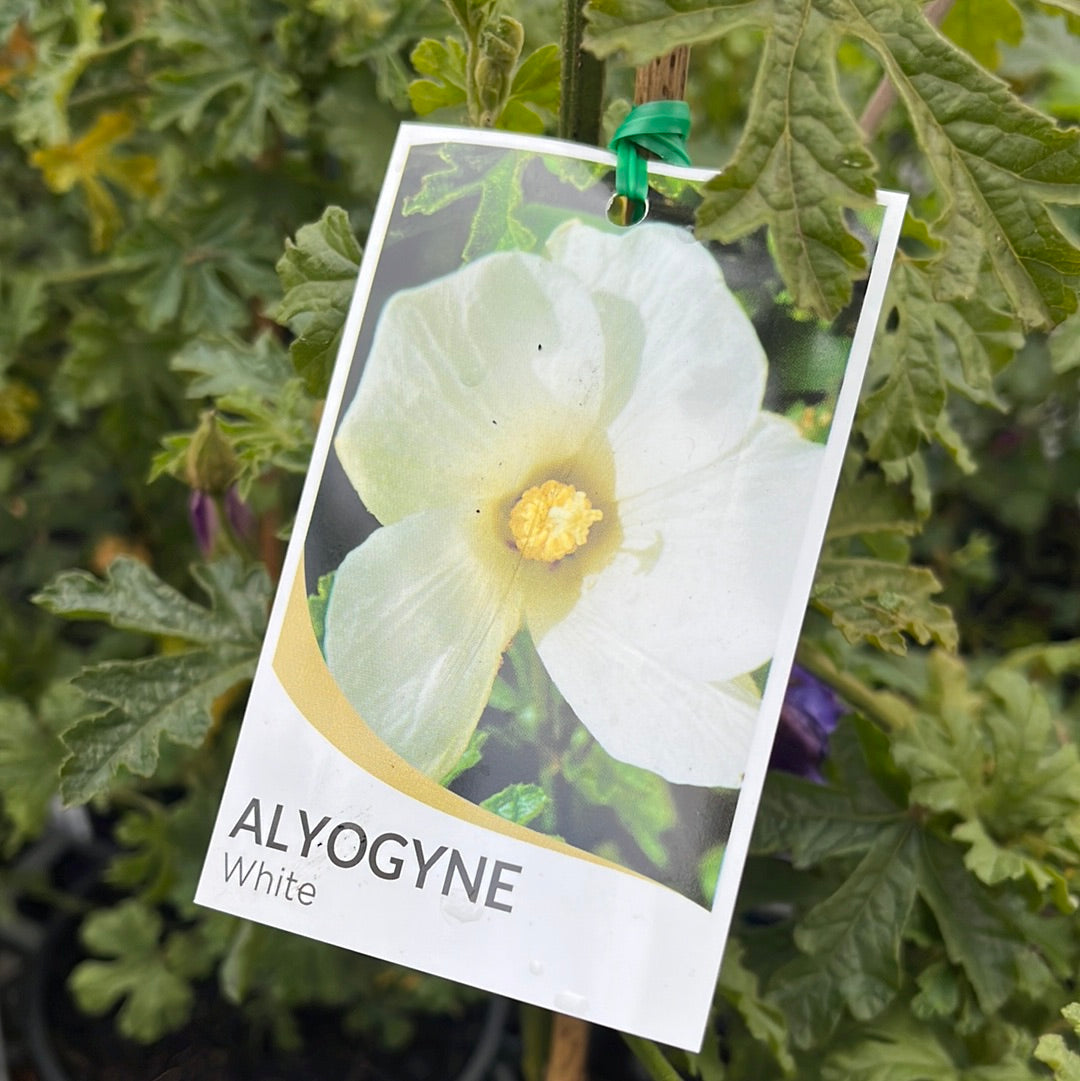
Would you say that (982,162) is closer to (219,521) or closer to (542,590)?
(542,590)

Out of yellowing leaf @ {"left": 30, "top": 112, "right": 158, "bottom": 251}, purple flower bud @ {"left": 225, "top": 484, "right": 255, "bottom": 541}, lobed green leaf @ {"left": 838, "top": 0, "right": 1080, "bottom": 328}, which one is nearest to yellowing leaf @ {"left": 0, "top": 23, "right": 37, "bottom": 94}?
yellowing leaf @ {"left": 30, "top": 112, "right": 158, "bottom": 251}

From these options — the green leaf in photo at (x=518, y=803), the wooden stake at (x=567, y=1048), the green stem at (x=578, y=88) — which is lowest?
the wooden stake at (x=567, y=1048)

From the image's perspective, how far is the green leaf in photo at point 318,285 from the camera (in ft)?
1.83

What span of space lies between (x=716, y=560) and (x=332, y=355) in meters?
0.30

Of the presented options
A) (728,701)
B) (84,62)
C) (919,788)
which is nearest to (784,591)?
(728,701)

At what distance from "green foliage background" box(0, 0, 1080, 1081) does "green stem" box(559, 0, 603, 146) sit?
29mm

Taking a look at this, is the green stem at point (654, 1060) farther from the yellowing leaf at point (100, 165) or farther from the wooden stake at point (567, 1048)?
the yellowing leaf at point (100, 165)

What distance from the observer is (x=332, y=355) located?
2.14ft

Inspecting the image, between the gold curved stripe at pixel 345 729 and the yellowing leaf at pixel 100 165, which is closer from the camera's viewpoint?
the gold curved stripe at pixel 345 729

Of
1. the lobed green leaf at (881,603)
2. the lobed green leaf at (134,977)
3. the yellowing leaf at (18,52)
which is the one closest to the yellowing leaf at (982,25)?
the lobed green leaf at (881,603)

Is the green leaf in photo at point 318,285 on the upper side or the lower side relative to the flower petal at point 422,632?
upper

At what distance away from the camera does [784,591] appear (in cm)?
45

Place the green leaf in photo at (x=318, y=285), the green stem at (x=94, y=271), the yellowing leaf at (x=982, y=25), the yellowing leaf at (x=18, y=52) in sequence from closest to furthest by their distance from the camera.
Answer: the green leaf in photo at (x=318, y=285)
the yellowing leaf at (x=982, y=25)
the green stem at (x=94, y=271)
the yellowing leaf at (x=18, y=52)

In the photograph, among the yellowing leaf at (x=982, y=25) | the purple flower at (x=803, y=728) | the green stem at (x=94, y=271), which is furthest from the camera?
the green stem at (x=94, y=271)
